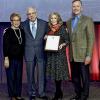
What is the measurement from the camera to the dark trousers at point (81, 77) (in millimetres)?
7676

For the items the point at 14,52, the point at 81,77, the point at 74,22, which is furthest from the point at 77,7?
the point at 14,52

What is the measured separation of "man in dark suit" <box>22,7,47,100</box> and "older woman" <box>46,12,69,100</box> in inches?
7.7

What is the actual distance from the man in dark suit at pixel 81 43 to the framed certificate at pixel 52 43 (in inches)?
11.1

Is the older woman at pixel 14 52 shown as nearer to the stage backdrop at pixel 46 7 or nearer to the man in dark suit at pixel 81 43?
the man in dark suit at pixel 81 43

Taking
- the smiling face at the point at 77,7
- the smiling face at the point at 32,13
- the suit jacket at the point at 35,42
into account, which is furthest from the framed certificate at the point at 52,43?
the smiling face at the point at 77,7

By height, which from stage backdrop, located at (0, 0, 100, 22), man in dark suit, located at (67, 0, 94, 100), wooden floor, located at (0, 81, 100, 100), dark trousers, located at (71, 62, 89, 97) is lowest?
wooden floor, located at (0, 81, 100, 100)

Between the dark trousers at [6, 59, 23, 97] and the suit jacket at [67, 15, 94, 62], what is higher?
the suit jacket at [67, 15, 94, 62]

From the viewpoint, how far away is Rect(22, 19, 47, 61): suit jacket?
26.0ft

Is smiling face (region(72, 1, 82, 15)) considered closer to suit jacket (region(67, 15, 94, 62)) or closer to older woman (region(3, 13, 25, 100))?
suit jacket (region(67, 15, 94, 62))

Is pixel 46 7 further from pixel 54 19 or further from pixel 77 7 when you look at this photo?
pixel 77 7

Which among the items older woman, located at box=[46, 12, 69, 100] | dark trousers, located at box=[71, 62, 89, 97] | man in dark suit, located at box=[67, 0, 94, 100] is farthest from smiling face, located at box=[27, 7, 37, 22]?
dark trousers, located at box=[71, 62, 89, 97]

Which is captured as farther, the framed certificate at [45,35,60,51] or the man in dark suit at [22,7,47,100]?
the man in dark suit at [22,7,47,100]

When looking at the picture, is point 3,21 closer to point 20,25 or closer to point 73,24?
point 20,25

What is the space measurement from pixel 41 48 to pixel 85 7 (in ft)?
7.86
